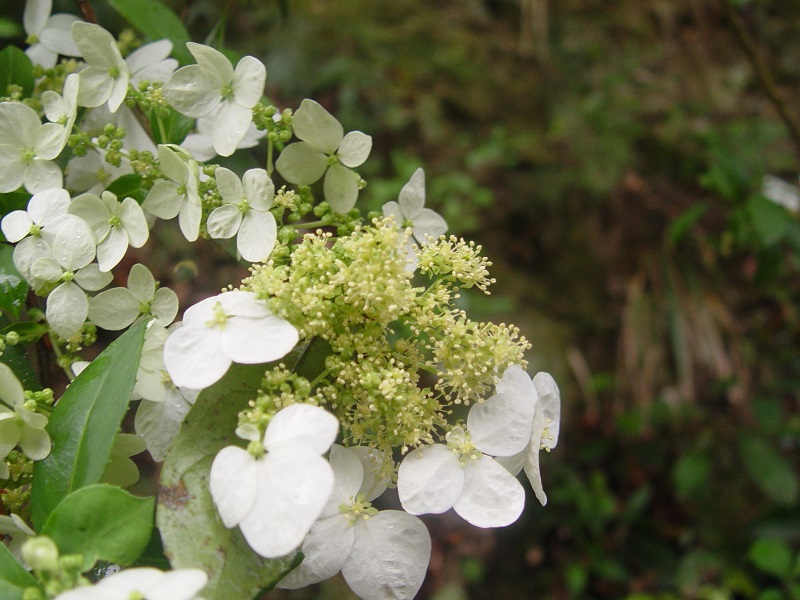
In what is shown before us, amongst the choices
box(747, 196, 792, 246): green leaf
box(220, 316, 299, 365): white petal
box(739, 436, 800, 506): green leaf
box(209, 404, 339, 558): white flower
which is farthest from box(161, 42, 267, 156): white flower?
box(739, 436, 800, 506): green leaf

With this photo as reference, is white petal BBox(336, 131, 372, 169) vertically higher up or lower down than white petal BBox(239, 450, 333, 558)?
higher up

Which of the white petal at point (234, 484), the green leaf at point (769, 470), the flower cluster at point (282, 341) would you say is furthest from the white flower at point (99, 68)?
the green leaf at point (769, 470)

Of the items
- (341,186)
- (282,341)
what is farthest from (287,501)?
(341,186)

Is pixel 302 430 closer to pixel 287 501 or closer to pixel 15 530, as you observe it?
pixel 287 501

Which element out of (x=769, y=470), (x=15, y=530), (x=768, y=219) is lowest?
(x=769, y=470)

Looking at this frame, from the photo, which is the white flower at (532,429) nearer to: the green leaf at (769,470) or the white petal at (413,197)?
the white petal at (413,197)

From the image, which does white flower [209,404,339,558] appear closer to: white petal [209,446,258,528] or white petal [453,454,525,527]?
white petal [209,446,258,528]

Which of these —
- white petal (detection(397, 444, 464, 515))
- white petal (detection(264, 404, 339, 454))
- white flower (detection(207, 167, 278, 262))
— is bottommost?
white petal (detection(397, 444, 464, 515))
